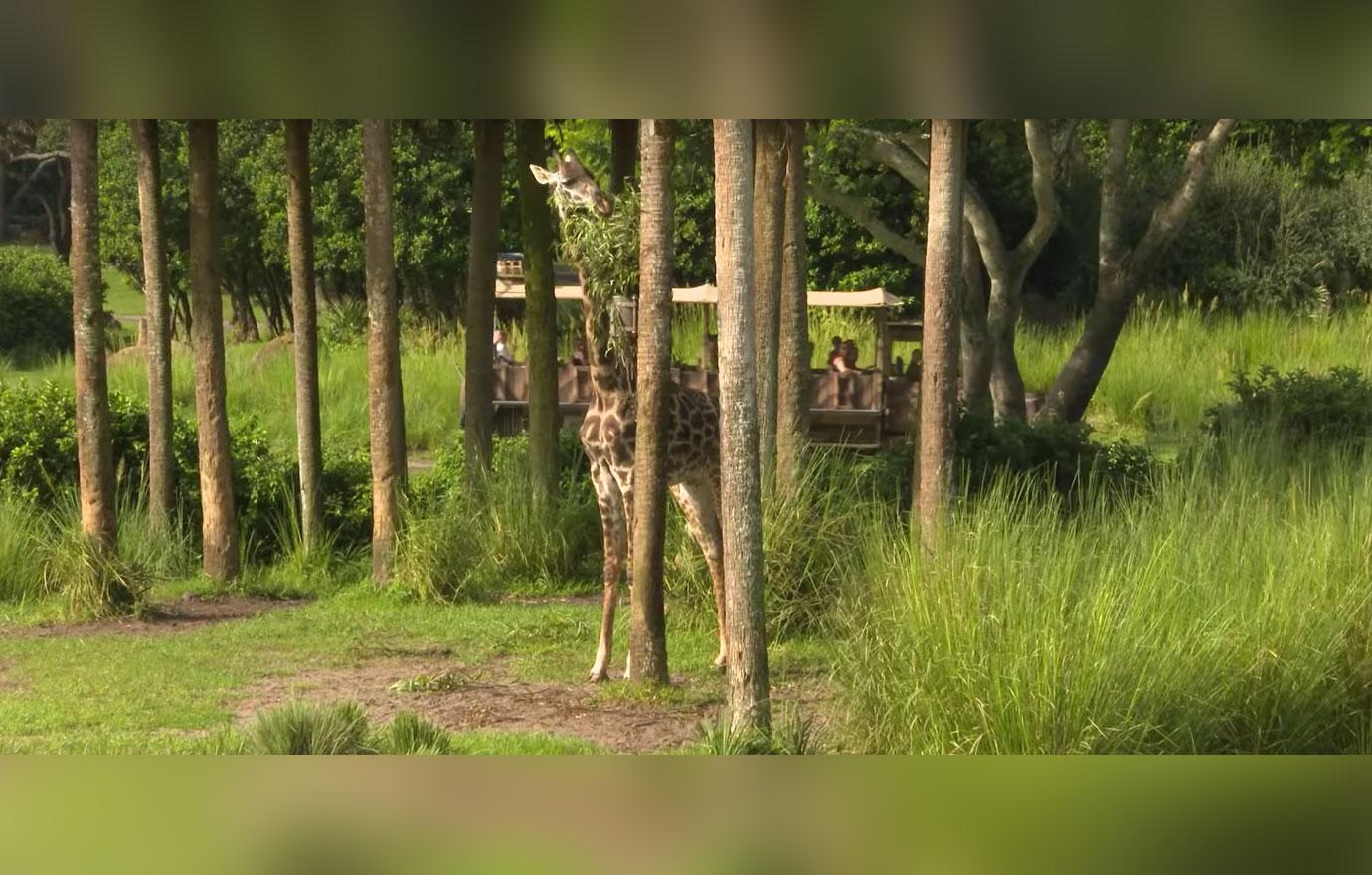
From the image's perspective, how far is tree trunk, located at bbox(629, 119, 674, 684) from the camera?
674 cm

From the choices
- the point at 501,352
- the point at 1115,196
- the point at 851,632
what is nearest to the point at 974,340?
the point at 1115,196

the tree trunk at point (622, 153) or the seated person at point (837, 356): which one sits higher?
the tree trunk at point (622, 153)

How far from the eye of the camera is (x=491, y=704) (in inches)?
314

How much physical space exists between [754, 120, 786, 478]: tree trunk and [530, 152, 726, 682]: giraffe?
2.90 feet

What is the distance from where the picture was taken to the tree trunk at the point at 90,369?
9883mm

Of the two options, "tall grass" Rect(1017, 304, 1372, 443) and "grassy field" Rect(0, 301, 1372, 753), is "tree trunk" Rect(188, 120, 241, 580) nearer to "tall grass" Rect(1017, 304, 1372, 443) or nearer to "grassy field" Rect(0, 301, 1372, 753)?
"grassy field" Rect(0, 301, 1372, 753)

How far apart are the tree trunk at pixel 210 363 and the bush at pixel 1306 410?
6.88 meters

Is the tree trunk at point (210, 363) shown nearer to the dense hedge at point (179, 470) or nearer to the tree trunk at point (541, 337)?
the dense hedge at point (179, 470)

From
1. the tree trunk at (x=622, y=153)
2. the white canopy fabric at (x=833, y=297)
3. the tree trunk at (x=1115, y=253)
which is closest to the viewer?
the tree trunk at (x=622, y=153)

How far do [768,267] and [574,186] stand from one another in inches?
76.5

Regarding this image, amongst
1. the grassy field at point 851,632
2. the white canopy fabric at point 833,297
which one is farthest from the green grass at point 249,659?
the white canopy fabric at point 833,297

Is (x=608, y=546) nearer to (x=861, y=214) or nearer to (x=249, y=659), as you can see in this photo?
(x=249, y=659)
